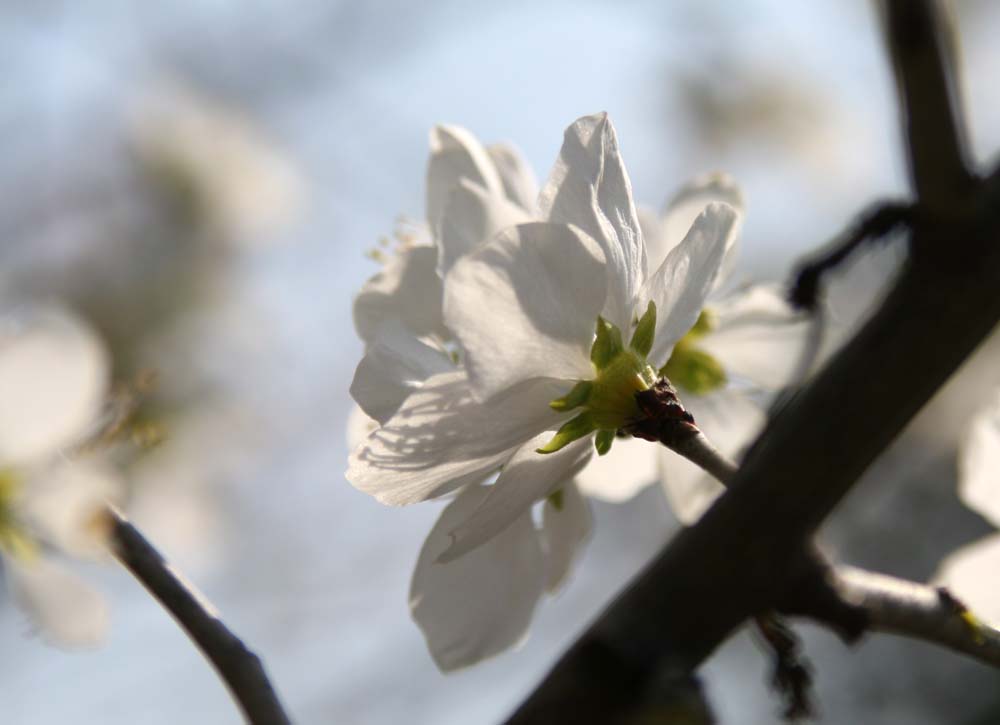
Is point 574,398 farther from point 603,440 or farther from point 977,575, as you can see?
point 977,575

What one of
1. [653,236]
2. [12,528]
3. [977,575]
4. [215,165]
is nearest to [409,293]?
[653,236]

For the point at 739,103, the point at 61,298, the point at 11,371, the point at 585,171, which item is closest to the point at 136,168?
the point at 61,298

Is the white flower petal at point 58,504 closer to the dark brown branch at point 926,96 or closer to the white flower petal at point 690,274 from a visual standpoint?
the white flower petal at point 690,274

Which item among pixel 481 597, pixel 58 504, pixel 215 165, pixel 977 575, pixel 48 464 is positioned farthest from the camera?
pixel 215 165

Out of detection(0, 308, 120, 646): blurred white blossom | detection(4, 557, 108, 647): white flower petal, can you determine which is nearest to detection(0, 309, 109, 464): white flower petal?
detection(0, 308, 120, 646): blurred white blossom

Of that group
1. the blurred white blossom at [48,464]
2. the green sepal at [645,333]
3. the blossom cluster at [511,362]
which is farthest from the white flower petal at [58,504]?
the green sepal at [645,333]

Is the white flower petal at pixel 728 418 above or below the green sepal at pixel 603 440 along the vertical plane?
below

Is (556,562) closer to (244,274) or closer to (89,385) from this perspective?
(89,385)
